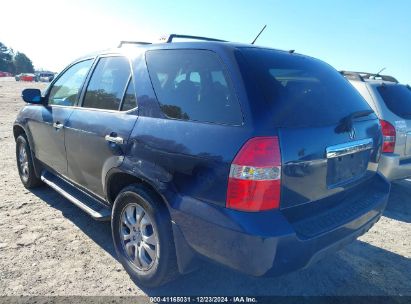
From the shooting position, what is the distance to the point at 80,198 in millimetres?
3607

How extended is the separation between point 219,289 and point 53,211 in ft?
8.11

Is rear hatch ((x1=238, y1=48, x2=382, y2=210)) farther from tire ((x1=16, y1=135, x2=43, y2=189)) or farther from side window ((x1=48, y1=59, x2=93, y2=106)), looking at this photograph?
tire ((x1=16, y1=135, x2=43, y2=189))

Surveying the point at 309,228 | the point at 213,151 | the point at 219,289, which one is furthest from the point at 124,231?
the point at 309,228

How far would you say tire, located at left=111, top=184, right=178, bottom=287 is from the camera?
245 cm

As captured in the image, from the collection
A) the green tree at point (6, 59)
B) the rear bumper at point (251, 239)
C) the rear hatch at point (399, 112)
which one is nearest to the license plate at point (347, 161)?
the rear bumper at point (251, 239)

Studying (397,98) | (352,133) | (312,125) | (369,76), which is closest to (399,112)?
(397,98)

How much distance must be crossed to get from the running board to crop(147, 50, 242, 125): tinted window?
1.29 metres

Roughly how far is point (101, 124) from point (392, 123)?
3.69m

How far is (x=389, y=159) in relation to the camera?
4.39 meters

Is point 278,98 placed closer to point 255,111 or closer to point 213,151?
point 255,111

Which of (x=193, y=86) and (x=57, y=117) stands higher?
(x=193, y=86)

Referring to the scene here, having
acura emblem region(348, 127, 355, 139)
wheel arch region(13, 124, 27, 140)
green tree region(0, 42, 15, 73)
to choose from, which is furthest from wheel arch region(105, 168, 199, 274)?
green tree region(0, 42, 15, 73)

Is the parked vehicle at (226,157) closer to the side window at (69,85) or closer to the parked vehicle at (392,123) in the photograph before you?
the side window at (69,85)

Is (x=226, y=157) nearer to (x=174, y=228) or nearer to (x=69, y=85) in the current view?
(x=174, y=228)
